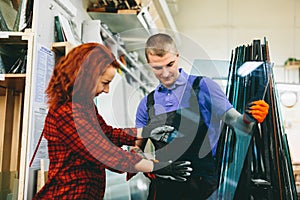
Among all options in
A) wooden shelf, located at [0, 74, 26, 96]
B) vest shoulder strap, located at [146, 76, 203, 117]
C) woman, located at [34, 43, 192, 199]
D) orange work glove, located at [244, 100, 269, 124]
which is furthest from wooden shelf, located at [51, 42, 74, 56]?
orange work glove, located at [244, 100, 269, 124]

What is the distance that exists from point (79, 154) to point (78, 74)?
400 millimetres

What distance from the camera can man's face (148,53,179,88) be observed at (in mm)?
2299

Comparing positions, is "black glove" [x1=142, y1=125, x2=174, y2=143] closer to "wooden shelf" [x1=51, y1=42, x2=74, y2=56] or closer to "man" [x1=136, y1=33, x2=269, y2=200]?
"man" [x1=136, y1=33, x2=269, y2=200]

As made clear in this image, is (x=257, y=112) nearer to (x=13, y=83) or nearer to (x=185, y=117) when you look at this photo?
(x=185, y=117)

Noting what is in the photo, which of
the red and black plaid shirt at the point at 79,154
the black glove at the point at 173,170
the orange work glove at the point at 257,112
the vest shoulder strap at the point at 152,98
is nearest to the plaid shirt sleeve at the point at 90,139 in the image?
the red and black plaid shirt at the point at 79,154

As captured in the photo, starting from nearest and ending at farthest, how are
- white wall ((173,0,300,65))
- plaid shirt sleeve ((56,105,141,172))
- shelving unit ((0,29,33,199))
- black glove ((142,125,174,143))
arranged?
plaid shirt sleeve ((56,105,141,172)), black glove ((142,125,174,143)), shelving unit ((0,29,33,199)), white wall ((173,0,300,65))

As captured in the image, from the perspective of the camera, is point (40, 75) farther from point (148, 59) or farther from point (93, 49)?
point (148, 59)

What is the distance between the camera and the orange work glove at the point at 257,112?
226 cm

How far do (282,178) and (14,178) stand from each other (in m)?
1.41

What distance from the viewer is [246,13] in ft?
10.8

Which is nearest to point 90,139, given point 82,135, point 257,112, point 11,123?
point 82,135

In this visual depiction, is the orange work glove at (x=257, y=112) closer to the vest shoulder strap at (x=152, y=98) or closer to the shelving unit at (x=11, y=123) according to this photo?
the vest shoulder strap at (x=152, y=98)

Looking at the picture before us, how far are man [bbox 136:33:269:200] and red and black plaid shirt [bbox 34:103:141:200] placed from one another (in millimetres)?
168

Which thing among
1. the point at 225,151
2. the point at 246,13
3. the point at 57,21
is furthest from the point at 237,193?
the point at 246,13
